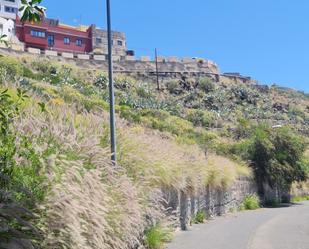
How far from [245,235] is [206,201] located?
5927mm

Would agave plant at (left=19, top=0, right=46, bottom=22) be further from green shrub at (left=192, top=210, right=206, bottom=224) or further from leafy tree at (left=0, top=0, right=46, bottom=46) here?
green shrub at (left=192, top=210, right=206, bottom=224)

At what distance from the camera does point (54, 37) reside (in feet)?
328

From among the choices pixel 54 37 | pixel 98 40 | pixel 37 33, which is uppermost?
pixel 98 40

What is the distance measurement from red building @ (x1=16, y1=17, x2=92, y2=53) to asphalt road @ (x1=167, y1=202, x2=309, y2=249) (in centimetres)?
7431

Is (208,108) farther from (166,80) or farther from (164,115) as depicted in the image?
(164,115)

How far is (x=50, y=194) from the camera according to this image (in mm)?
8000

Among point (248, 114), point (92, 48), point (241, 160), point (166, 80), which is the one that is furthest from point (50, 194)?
point (92, 48)

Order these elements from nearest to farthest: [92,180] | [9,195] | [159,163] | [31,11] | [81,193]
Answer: [31,11], [9,195], [81,193], [92,180], [159,163]

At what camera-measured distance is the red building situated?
95250 mm

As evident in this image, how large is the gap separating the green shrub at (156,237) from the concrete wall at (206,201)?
1.16 metres

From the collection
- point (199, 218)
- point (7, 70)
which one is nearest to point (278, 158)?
point (199, 218)

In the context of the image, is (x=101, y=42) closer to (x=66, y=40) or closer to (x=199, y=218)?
(x=66, y=40)

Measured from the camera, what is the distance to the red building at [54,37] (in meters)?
95.2

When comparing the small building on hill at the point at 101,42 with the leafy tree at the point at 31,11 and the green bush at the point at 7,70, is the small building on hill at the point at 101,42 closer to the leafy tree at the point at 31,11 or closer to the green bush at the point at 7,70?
the green bush at the point at 7,70
